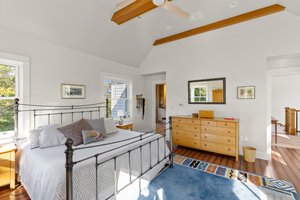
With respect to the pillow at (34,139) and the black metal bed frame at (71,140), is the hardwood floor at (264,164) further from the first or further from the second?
the black metal bed frame at (71,140)

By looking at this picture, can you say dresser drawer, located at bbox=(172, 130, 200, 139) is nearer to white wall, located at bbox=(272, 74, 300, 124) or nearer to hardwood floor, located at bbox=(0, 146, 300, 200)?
hardwood floor, located at bbox=(0, 146, 300, 200)

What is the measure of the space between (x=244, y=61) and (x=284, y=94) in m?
4.39

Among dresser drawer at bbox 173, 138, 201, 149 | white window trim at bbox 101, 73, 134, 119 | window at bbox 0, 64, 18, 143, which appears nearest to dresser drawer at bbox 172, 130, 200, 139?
dresser drawer at bbox 173, 138, 201, 149

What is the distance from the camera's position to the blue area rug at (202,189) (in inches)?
79.8

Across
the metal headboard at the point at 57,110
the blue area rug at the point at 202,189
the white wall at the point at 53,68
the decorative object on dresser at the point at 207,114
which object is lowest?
the blue area rug at the point at 202,189

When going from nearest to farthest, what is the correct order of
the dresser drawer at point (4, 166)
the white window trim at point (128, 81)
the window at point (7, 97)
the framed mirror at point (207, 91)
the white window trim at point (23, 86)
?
the dresser drawer at point (4, 166) < the window at point (7, 97) < the white window trim at point (23, 86) < the framed mirror at point (207, 91) < the white window trim at point (128, 81)

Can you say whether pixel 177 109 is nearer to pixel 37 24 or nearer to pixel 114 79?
pixel 114 79

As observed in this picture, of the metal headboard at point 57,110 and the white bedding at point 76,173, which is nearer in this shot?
the white bedding at point 76,173

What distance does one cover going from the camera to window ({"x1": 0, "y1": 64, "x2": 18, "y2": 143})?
2535mm

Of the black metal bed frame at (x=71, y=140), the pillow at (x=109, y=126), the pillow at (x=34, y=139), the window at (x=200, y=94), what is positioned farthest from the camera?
the window at (x=200, y=94)

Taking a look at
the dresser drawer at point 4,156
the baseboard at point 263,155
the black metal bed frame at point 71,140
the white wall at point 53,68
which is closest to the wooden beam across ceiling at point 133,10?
the white wall at point 53,68

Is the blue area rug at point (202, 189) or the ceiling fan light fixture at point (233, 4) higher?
the ceiling fan light fixture at point (233, 4)

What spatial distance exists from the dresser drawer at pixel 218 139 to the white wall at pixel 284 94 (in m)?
4.58

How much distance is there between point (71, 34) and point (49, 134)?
2171mm
